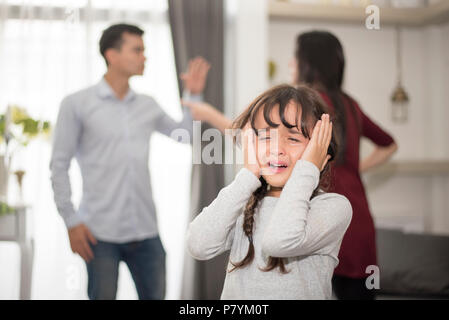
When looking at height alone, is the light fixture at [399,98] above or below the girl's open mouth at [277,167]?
above

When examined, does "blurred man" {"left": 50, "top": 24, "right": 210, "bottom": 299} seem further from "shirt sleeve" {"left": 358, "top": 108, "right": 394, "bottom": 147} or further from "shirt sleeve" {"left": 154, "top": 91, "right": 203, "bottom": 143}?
"shirt sleeve" {"left": 358, "top": 108, "right": 394, "bottom": 147}

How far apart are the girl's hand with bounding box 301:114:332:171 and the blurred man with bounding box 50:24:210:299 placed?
0.66 metres

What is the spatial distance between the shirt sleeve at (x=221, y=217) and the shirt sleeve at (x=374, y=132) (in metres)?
0.66

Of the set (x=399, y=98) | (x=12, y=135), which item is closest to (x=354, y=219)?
(x=12, y=135)

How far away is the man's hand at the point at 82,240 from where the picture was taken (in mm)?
1262

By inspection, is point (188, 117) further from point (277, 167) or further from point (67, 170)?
point (277, 167)

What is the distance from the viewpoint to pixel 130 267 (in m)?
1.34

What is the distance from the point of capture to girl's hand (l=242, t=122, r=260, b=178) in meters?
0.74

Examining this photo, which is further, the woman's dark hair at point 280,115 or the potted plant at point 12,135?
the potted plant at point 12,135

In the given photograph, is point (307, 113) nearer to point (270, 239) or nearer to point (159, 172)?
→ point (270, 239)

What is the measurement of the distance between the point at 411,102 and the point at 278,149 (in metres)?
2.15

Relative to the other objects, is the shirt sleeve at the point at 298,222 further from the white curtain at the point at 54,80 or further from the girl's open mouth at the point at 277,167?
the white curtain at the point at 54,80

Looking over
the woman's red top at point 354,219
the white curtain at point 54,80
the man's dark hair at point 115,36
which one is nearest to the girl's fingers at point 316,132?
the woman's red top at point 354,219

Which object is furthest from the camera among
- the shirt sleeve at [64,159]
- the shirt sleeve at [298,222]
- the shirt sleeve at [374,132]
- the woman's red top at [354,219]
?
the shirt sleeve at [374,132]
